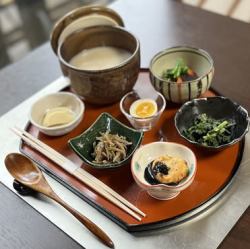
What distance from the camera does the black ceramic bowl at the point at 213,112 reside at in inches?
40.2

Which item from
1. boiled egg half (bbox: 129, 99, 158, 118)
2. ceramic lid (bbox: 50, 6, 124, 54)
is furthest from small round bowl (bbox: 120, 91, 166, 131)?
ceramic lid (bbox: 50, 6, 124, 54)

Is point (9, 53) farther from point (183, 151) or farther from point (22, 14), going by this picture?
point (183, 151)

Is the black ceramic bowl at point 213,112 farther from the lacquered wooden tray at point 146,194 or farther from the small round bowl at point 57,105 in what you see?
the small round bowl at point 57,105

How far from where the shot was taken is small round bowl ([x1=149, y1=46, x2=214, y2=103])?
1.08 m

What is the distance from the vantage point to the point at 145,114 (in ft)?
3.57

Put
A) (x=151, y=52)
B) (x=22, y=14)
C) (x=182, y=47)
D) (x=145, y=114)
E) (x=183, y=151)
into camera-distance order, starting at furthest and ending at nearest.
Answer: (x=22, y=14), (x=151, y=52), (x=182, y=47), (x=145, y=114), (x=183, y=151)

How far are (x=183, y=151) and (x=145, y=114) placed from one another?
17cm

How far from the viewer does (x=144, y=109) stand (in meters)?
1.10

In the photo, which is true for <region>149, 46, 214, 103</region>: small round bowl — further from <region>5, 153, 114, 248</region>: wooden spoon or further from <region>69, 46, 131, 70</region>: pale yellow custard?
<region>5, 153, 114, 248</region>: wooden spoon

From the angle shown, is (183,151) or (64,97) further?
(64,97)

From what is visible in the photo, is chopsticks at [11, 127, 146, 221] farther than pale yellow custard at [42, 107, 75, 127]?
No

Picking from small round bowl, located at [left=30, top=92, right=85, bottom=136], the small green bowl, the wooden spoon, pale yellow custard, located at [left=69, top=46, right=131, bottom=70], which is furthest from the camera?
pale yellow custard, located at [left=69, top=46, right=131, bottom=70]

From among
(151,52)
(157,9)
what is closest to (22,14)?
(157,9)

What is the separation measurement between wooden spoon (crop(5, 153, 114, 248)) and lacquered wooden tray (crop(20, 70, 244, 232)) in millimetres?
29
